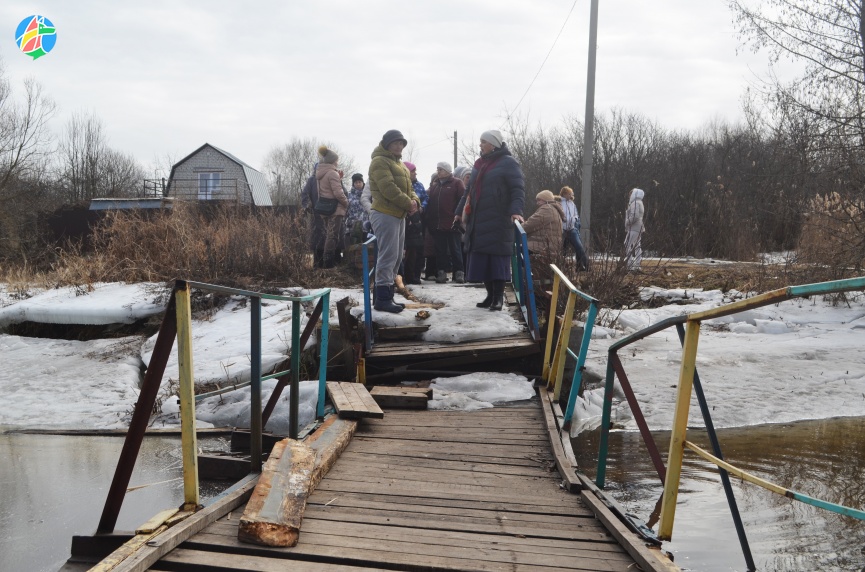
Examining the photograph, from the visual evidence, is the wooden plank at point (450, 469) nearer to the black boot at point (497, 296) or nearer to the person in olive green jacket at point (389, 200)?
the person in olive green jacket at point (389, 200)

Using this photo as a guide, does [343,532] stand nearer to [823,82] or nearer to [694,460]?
[694,460]

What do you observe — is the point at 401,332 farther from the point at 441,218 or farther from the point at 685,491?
the point at 441,218

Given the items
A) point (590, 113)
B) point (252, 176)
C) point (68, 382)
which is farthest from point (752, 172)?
point (252, 176)

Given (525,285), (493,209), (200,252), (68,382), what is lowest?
(68,382)

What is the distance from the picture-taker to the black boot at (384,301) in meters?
8.05

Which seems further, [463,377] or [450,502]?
[463,377]

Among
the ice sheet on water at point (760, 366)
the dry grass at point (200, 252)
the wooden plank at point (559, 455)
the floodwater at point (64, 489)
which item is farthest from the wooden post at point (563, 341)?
the dry grass at point (200, 252)

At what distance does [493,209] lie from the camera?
25.7 ft

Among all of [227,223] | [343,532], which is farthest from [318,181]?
[343,532]

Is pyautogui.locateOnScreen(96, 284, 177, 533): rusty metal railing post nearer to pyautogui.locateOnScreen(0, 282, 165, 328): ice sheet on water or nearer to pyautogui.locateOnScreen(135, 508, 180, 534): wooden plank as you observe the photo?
pyautogui.locateOnScreen(135, 508, 180, 534): wooden plank

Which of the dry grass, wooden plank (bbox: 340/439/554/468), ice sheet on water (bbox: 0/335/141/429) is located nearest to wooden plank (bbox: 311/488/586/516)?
wooden plank (bbox: 340/439/554/468)

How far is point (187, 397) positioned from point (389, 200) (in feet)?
15.6

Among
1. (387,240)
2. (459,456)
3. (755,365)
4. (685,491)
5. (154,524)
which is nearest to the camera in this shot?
(154,524)

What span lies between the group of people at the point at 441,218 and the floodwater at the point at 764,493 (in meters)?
2.26
